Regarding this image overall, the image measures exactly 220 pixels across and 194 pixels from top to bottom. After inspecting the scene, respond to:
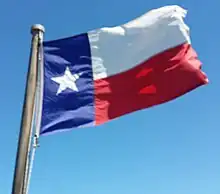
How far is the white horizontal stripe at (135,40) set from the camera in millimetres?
8492

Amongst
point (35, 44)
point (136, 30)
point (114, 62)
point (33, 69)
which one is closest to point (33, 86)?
point (33, 69)

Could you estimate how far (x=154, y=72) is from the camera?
8328 mm

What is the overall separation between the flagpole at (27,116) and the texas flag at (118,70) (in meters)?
0.48

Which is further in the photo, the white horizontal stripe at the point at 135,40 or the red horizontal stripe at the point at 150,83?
the white horizontal stripe at the point at 135,40

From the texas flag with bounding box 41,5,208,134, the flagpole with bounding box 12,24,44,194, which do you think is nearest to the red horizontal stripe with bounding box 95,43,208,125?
the texas flag with bounding box 41,5,208,134

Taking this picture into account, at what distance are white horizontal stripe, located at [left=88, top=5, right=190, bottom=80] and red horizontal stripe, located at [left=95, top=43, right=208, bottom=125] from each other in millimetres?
156

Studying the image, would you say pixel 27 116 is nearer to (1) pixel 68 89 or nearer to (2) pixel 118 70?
(1) pixel 68 89

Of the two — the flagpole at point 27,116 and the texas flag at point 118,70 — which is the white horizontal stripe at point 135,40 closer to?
the texas flag at point 118,70

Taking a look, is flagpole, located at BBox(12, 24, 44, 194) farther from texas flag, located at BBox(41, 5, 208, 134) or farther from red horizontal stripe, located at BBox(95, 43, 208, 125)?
red horizontal stripe, located at BBox(95, 43, 208, 125)

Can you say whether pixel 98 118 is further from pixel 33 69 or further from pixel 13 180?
pixel 13 180

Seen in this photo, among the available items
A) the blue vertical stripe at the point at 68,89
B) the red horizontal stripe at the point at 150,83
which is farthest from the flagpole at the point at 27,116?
the red horizontal stripe at the point at 150,83

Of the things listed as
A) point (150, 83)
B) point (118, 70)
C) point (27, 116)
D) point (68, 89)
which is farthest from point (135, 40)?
point (27, 116)

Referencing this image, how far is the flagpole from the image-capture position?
622 centimetres

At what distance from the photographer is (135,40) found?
862 cm
